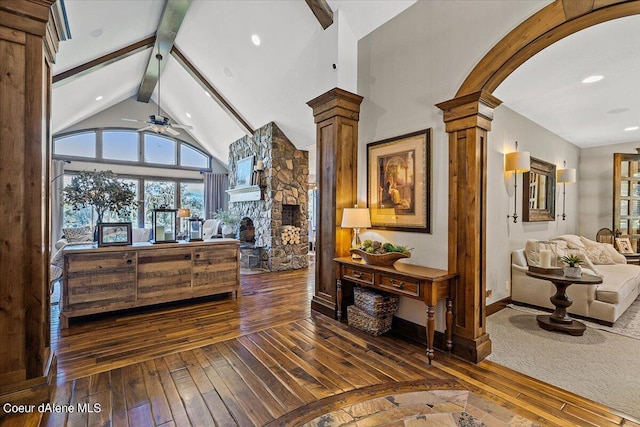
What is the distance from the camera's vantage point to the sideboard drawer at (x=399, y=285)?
2.58 m

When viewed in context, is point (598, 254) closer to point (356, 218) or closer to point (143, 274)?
point (356, 218)

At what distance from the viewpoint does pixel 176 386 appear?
7.06 feet

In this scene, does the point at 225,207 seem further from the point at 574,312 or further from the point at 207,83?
the point at 574,312

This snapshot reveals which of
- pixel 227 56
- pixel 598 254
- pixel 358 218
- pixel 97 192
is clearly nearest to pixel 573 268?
pixel 598 254

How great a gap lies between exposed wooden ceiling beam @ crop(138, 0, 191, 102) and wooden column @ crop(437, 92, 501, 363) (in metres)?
4.50

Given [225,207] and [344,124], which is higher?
[344,124]

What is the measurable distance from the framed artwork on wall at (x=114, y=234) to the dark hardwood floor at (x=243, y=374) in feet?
2.88

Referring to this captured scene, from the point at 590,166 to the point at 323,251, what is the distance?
5987 mm

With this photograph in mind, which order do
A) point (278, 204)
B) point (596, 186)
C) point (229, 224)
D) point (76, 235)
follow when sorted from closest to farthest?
point (76, 235) < point (596, 186) < point (278, 204) < point (229, 224)

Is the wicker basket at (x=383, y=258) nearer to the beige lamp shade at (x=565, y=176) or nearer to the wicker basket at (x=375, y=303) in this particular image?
the wicker basket at (x=375, y=303)

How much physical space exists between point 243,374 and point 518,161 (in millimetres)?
3865

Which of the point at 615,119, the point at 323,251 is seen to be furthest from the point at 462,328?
the point at 615,119

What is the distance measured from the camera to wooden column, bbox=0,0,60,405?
6.07 ft

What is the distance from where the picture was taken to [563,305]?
3.23 metres
